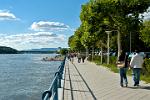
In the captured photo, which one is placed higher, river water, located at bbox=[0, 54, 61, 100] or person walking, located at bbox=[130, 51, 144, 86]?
person walking, located at bbox=[130, 51, 144, 86]

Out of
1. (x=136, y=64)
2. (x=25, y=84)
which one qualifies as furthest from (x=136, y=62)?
(x=25, y=84)

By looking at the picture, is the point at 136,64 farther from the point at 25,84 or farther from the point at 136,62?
the point at 25,84

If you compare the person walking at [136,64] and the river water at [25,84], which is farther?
the river water at [25,84]

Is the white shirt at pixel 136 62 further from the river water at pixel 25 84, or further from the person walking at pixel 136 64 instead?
the river water at pixel 25 84

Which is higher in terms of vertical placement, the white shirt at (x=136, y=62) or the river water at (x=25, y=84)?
the white shirt at (x=136, y=62)

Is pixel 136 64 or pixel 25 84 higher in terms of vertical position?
pixel 136 64

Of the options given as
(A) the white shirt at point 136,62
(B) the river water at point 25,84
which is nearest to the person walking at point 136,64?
(A) the white shirt at point 136,62

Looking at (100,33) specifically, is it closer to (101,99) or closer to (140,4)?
(140,4)

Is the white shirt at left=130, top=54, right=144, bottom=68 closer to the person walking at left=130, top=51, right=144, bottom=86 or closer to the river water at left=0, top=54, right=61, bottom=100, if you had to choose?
the person walking at left=130, top=51, right=144, bottom=86

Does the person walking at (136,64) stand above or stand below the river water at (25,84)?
above

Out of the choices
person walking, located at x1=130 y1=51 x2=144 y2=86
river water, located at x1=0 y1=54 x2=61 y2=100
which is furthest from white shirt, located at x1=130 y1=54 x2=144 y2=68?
river water, located at x1=0 y1=54 x2=61 y2=100

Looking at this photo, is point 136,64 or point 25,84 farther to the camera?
point 25,84

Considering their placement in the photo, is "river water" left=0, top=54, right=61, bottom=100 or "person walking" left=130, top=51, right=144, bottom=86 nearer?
"person walking" left=130, top=51, right=144, bottom=86

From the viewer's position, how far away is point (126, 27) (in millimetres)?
44188
